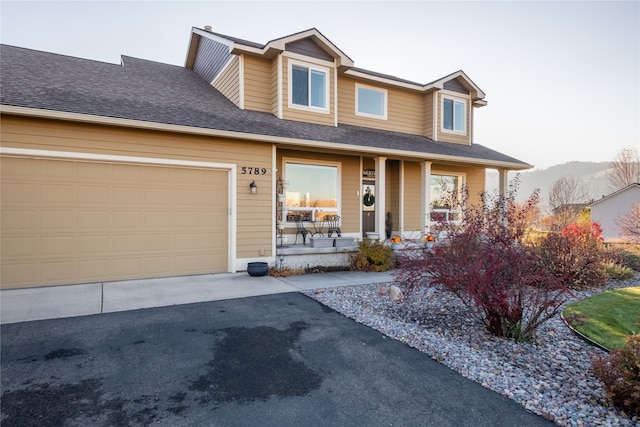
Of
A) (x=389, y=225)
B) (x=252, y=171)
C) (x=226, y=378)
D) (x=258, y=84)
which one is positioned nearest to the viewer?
(x=226, y=378)

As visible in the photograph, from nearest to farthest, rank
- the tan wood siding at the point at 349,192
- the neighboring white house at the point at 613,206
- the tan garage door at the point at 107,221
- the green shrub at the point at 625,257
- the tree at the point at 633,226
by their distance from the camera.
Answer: the tan garage door at the point at 107,221
the green shrub at the point at 625,257
the tree at the point at 633,226
the tan wood siding at the point at 349,192
the neighboring white house at the point at 613,206

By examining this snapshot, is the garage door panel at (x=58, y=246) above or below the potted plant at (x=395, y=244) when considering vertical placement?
above

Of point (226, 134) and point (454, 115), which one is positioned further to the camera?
point (454, 115)

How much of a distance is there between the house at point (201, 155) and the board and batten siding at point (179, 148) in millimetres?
25

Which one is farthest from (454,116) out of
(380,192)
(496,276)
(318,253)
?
(496,276)

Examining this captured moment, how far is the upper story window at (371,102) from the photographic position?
12.0 metres

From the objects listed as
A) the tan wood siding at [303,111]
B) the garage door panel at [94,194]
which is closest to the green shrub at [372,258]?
the tan wood siding at [303,111]

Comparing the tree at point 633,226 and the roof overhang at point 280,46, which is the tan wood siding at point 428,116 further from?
the tree at point 633,226

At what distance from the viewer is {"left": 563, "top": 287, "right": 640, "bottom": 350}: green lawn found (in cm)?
470

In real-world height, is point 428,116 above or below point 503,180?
above

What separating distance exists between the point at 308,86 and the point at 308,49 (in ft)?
3.59

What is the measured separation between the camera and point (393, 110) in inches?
501

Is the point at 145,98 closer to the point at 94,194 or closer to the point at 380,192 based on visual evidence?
the point at 94,194

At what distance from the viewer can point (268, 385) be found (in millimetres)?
3182
